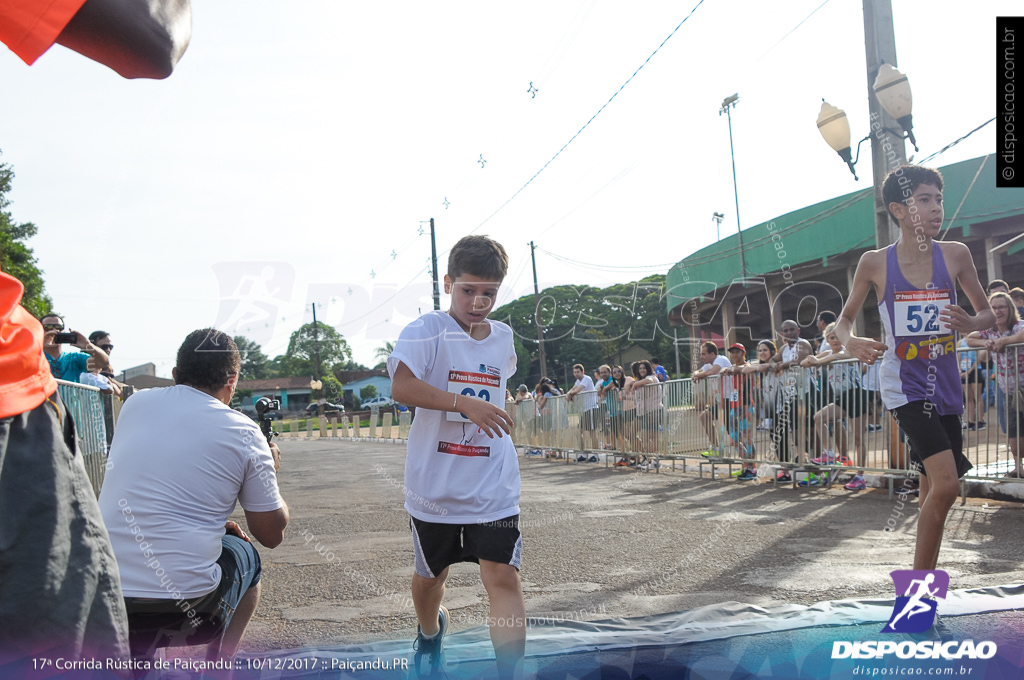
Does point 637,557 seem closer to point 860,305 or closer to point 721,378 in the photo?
point 860,305

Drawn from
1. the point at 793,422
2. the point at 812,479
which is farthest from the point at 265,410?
the point at 812,479

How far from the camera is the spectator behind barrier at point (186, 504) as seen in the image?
93.9 inches

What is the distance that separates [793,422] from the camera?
891cm

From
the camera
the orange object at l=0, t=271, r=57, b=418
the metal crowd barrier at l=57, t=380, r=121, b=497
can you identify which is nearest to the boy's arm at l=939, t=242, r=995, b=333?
the camera

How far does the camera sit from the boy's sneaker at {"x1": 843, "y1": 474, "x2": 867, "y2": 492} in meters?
8.30

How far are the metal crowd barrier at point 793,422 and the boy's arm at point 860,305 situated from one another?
12.9ft

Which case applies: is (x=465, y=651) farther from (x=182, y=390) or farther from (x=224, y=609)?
(x=182, y=390)

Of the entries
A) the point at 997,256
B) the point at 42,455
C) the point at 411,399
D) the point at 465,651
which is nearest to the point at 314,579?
the point at 465,651

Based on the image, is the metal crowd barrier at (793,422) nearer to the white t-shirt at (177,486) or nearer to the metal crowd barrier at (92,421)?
the white t-shirt at (177,486)

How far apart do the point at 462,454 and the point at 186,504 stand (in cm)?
94

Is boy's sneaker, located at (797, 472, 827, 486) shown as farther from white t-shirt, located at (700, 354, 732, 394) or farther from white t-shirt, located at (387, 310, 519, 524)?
white t-shirt, located at (387, 310, 519, 524)

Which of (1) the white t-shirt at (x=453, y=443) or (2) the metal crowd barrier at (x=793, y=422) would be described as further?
(2) the metal crowd barrier at (x=793, y=422)

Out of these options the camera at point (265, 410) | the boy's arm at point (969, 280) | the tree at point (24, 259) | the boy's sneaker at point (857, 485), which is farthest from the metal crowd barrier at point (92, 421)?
the tree at point (24, 259)
